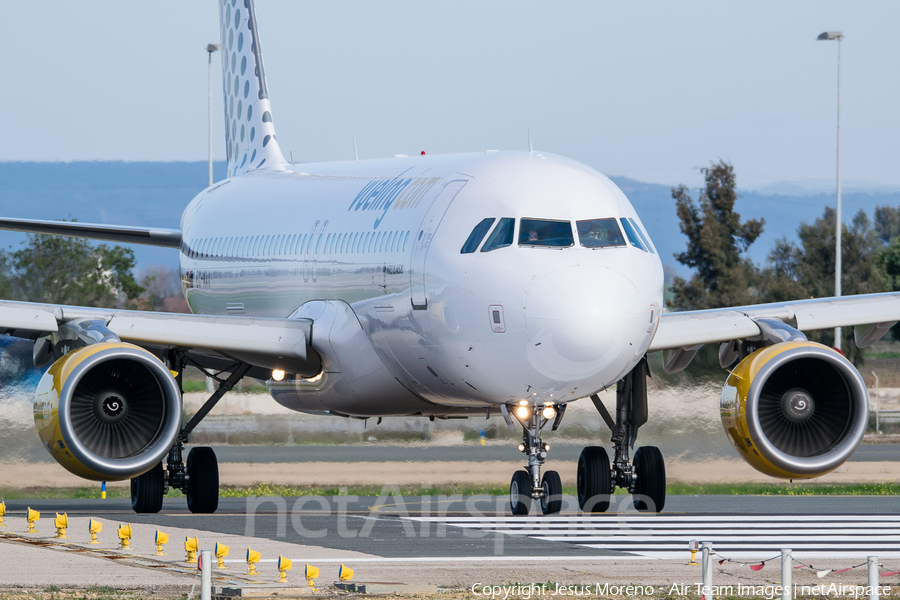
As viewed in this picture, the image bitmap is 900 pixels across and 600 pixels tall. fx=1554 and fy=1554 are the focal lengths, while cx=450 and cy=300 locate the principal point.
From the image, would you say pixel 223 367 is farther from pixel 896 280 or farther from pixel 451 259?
pixel 896 280

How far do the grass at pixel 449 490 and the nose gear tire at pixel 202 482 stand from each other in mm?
4531

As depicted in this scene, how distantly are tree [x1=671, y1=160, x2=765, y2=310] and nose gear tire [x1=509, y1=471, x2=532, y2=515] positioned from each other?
4617cm

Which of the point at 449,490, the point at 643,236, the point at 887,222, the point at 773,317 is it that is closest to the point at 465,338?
the point at 643,236

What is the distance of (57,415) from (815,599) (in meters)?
8.77

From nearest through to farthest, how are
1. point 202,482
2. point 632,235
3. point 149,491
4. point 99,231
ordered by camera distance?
point 632,235
point 149,491
point 202,482
point 99,231

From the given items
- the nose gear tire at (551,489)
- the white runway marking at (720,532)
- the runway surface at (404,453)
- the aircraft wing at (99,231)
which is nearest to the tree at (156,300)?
the aircraft wing at (99,231)

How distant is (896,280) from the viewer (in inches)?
2820

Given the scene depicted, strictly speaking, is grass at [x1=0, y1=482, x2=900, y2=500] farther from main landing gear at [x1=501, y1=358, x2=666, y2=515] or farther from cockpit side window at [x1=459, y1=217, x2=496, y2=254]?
cockpit side window at [x1=459, y1=217, x2=496, y2=254]

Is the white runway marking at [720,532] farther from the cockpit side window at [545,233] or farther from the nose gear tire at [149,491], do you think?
the nose gear tire at [149,491]

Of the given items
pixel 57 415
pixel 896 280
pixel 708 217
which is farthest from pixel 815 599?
pixel 896 280

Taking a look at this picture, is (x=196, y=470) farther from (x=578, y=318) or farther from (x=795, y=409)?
(x=795, y=409)

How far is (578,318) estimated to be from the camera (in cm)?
1560
